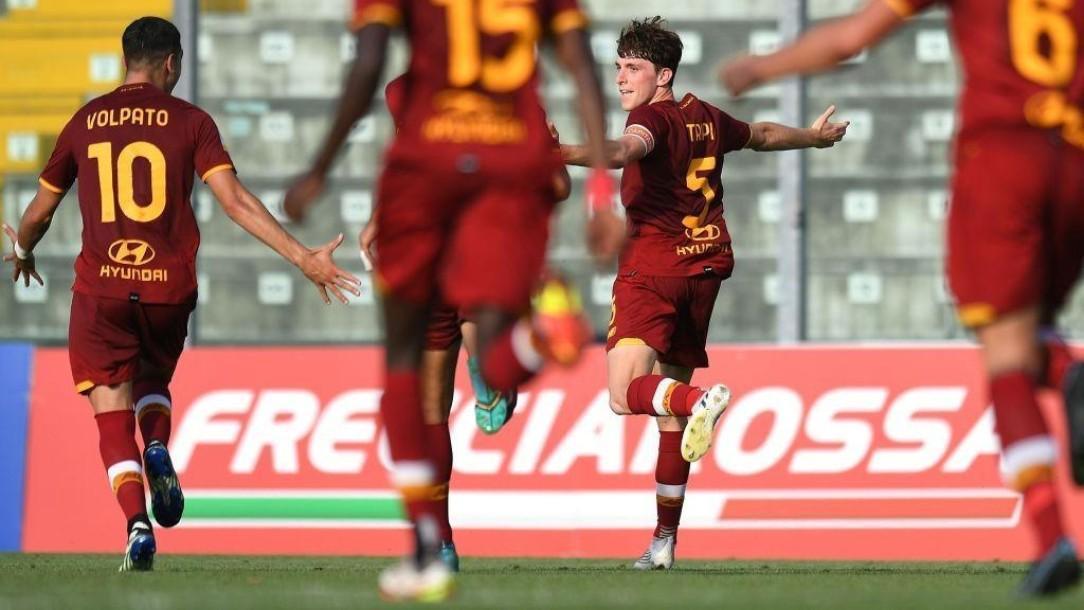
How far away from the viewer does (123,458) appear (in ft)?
27.1

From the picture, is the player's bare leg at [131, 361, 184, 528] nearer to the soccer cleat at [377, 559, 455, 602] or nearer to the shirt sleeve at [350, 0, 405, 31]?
the soccer cleat at [377, 559, 455, 602]

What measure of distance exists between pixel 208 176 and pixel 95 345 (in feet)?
2.69

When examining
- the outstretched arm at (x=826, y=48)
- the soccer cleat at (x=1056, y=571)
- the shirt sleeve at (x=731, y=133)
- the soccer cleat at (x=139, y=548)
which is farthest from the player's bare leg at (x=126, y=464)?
the soccer cleat at (x=1056, y=571)

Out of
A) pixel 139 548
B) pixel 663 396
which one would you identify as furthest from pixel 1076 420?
pixel 139 548

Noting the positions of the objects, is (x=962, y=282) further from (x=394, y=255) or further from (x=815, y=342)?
(x=815, y=342)

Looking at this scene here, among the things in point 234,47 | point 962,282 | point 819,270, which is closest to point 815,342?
point 819,270

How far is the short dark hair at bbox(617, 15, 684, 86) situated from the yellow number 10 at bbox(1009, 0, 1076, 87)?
3700 mm

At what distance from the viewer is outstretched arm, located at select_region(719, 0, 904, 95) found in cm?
582

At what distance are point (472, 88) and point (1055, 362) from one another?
6.19ft

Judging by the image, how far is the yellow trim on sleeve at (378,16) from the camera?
582 cm

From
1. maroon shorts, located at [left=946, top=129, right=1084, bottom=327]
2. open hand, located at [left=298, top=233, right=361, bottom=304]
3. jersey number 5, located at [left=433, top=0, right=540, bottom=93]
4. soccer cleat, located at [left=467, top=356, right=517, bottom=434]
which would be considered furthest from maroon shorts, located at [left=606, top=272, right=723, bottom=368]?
maroon shorts, located at [left=946, top=129, right=1084, bottom=327]

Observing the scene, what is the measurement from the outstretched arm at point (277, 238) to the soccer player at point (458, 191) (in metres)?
1.72

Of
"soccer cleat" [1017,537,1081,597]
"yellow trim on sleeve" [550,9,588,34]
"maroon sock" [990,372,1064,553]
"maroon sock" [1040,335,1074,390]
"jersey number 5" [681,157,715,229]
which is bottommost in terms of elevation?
"soccer cleat" [1017,537,1081,597]

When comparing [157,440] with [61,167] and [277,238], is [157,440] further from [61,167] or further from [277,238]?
[61,167]
